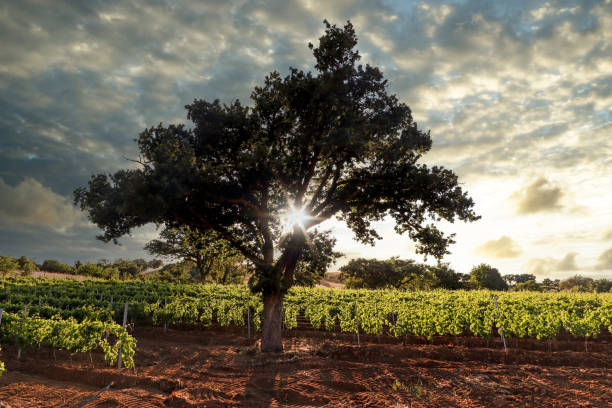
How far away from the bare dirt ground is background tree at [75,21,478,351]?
2.98m

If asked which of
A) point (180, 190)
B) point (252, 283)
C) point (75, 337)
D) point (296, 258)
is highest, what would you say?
point (180, 190)

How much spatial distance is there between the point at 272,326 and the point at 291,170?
6591 millimetres

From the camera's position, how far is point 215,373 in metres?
10.8

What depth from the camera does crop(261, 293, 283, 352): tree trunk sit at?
13.6m

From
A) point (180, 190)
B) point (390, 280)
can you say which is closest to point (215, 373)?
point (180, 190)

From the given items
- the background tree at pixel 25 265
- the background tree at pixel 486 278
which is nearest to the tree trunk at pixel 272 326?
the background tree at pixel 486 278

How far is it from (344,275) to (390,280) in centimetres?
872

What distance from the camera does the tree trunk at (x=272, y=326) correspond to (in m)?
13.6

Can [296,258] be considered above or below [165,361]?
above

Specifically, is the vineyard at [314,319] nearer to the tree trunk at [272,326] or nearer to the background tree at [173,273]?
the tree trunk at [272,326]

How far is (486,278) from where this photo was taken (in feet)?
202

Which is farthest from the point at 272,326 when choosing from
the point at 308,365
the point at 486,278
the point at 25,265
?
the point at 25,265

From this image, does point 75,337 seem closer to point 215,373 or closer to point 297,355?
point 215,373

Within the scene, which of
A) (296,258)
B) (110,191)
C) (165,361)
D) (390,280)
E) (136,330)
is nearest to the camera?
(110,191)
